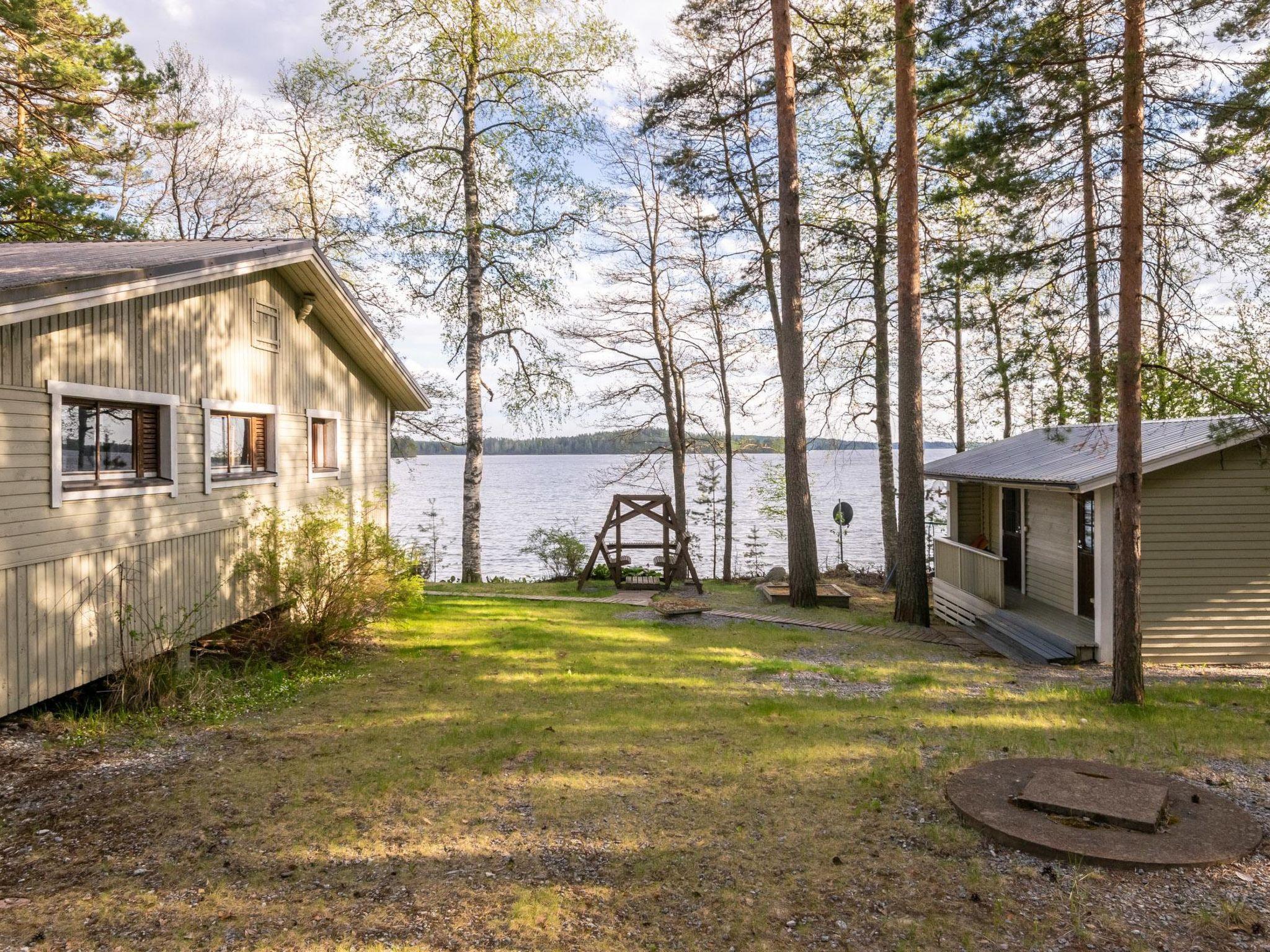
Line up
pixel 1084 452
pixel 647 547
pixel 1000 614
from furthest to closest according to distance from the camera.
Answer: pixel 647 547, pixel 1000 614, pixel 1084 452

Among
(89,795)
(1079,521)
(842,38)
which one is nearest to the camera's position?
(89,795)

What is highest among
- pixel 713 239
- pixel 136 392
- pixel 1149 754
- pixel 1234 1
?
pixel 713 239

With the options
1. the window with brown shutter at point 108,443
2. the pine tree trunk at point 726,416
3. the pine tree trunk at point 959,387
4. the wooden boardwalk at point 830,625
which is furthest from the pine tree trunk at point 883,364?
the window with brown shutter at point 108,443

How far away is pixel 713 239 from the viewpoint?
67.0 feet

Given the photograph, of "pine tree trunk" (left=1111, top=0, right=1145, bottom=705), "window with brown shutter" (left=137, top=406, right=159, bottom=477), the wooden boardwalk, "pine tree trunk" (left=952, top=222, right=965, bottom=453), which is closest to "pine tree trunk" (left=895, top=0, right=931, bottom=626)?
the wooden boardwalk

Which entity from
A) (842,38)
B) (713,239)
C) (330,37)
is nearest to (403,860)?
(842,38)

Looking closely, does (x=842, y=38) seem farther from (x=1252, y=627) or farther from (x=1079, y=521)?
(x=1252, y=627)

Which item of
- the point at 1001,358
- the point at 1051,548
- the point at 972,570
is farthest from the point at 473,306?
the point at 1051,548

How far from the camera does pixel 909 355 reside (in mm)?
12328

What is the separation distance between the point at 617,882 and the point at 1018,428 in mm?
22880

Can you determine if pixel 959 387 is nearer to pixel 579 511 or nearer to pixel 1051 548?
pixel 1051 548

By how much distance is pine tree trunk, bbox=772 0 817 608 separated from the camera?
1370cm

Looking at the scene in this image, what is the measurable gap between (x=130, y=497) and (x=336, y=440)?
4.82 metres

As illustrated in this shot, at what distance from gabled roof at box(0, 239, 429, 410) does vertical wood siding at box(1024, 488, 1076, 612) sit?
11.2m
